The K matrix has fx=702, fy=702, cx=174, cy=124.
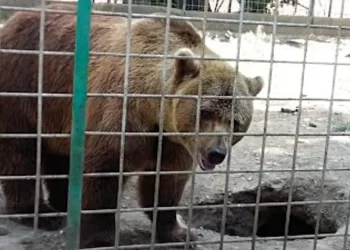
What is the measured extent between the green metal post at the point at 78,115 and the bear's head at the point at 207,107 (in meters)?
0.76

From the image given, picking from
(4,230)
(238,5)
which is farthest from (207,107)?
(238,5)

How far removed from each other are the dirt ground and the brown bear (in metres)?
0.25

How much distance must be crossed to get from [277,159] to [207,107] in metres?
2.70

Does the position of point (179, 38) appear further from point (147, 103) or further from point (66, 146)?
point (66, 146)

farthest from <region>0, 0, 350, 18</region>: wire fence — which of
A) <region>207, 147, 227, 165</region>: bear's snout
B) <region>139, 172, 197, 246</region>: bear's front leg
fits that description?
<region>207, 147, 227, 165</region>: bear's snout

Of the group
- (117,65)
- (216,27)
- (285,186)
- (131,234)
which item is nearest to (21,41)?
(117,65)

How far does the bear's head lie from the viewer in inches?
165

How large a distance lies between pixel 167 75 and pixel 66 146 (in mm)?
1050

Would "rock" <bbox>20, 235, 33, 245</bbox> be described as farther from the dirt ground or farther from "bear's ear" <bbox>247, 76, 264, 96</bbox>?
"bear's ear" <bbox>247, 76, 264, 96</bbox>

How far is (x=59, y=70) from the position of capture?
5043mm

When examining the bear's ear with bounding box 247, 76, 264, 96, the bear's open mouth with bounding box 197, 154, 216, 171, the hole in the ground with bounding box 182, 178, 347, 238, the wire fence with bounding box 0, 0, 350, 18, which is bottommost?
the hole in the ground with bounding box 182, 178, 347, 238

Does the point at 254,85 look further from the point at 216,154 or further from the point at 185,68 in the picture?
the point at 216,154

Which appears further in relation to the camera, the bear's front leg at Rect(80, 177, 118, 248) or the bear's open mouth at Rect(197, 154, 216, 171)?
the bear's front leg at Rect(80, 177, 118, 248)

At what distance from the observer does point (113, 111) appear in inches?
176
